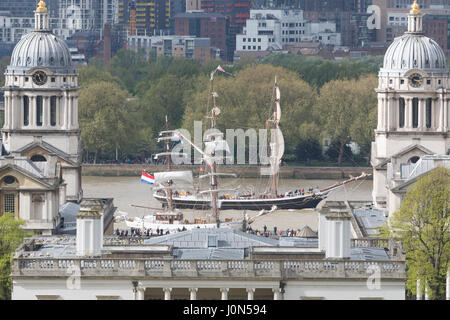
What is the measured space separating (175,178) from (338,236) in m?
46.5

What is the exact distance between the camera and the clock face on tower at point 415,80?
245ft

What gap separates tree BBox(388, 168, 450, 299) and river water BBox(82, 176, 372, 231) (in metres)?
24.6

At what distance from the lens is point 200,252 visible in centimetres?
4191

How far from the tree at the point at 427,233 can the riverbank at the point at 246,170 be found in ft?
178

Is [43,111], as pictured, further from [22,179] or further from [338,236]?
[338,236]

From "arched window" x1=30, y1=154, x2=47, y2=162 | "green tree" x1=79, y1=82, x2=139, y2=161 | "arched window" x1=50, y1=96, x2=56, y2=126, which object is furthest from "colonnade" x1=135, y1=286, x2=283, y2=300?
"green tree" x1=79, y1=82, x2=139, y2=161

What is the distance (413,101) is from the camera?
245ft

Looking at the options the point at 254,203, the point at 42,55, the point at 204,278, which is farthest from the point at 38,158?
the point at 204,278

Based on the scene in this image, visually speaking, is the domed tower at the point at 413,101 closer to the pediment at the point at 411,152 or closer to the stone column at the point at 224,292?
the pediment at the point at 411,152

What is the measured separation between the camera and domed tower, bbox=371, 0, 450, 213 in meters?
74.6

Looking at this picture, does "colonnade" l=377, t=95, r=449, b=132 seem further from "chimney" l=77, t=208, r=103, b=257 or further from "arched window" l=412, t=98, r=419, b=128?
"chimney" l=77, t=208, r=103, b=257
